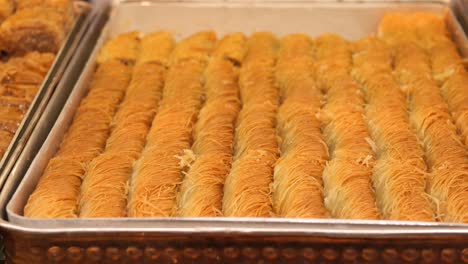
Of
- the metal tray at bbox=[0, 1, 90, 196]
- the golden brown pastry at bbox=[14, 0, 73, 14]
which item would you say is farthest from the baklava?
the golden brown pastry at bbox=[14, 0, 73, 14]

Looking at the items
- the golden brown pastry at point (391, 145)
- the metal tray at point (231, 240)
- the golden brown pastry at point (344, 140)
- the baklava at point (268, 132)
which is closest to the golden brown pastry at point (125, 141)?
the baklava at point (268, 132)

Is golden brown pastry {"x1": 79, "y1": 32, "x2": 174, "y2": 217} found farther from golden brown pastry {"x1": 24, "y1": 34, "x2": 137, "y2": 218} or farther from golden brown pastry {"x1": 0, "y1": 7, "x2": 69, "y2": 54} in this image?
golden brown pastry {"x1": 0, "y1": 7, "x2": 69, "y2": 54}

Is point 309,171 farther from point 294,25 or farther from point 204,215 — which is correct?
point 294,25

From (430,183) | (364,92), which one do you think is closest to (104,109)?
(364,92)

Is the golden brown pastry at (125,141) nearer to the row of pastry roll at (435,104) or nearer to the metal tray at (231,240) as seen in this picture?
the metal tray at (231,240)

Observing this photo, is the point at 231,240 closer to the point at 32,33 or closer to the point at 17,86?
the point at 17,86

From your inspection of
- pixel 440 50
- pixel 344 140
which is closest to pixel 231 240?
pixel 344 140
